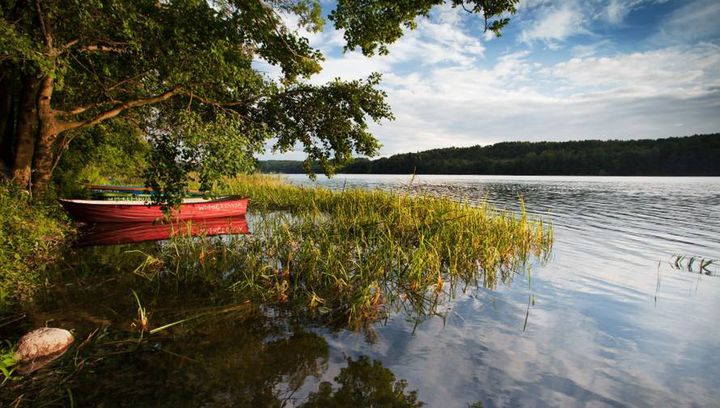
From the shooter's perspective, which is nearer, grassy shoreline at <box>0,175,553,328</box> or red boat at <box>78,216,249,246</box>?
grassy shoreline at <box>0,175,553,328</box>

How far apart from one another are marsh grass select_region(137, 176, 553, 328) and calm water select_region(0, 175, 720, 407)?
21.1 inches

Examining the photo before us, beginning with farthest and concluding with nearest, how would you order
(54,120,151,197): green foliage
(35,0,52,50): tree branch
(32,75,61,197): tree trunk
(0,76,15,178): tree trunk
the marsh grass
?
(54,120,151,197): green foliage, (0,76,15,178): tree trunk, (32,75,61,197): tree trunk, (35,0,52,50): tree branch, the marsh grass

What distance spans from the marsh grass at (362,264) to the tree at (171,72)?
2.01 metres

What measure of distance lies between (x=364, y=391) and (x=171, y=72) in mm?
9329

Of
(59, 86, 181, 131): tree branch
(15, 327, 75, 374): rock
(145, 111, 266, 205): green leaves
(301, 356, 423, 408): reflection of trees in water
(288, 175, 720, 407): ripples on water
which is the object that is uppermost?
(59, 86, 181, 131): tree branch

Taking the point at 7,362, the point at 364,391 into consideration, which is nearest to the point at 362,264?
the point at 364,391

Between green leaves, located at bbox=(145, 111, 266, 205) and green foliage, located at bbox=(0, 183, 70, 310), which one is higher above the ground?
green leaves, located at bbox=(145, 111, 266, 205)

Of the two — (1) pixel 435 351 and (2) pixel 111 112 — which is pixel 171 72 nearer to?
(2) pixel 111 112

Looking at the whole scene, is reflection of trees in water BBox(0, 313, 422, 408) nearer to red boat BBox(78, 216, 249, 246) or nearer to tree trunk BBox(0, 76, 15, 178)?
red boat BBox(78, 216, 249, 246)

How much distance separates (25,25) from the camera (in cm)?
784

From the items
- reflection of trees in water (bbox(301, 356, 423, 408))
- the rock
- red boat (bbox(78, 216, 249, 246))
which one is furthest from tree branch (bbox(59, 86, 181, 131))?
reflection of trees in water (bbox(301, 356, 423, 408))

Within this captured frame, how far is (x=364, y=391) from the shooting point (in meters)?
3.83

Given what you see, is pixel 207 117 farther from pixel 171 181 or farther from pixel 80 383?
pixel 80 383

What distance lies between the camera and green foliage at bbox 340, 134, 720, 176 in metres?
76.4
